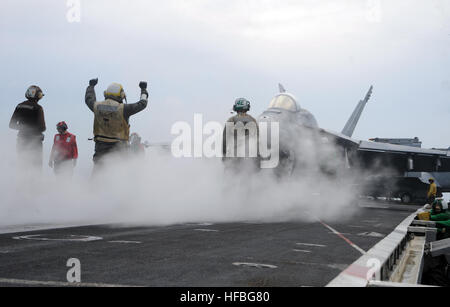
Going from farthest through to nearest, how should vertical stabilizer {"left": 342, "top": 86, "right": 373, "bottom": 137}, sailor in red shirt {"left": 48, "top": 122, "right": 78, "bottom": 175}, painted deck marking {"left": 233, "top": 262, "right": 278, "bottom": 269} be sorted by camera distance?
vertical stabilizer {"left": 342, "top": 86, "right": 373, "bottom": 137} < sailor in red shirt {"left": 48, "top": 122, "right": 78, "bottom": 175} < painted deck marking {"left": 233, "top": 262, "right": 278, "bottom": 269}

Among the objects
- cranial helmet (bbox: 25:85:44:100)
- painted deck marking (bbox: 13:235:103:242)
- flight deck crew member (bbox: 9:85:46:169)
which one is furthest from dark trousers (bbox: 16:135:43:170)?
painted deck marking (bbox: 13:235:103:242)

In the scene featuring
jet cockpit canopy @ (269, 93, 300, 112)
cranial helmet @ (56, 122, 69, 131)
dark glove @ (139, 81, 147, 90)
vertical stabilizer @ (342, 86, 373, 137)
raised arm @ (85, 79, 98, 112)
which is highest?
vertical stabilizer @ (342, 86, 373, 137)

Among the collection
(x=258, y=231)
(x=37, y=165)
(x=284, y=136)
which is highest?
(x=284, y=136)

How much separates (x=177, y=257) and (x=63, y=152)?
9.27 m

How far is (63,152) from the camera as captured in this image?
13.2 metres

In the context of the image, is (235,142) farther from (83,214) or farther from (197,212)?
(83,214)

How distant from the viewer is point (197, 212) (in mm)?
12297

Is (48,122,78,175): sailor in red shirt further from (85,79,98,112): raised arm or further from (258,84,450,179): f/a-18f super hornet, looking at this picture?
(258,84,450,179): f/a-18f super hornet

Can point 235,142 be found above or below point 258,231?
above

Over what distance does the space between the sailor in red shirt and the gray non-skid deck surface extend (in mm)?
6107

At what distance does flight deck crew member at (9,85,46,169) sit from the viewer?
10742mm

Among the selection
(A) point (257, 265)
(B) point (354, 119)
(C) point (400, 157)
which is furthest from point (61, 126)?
(B) point (354, 119)
